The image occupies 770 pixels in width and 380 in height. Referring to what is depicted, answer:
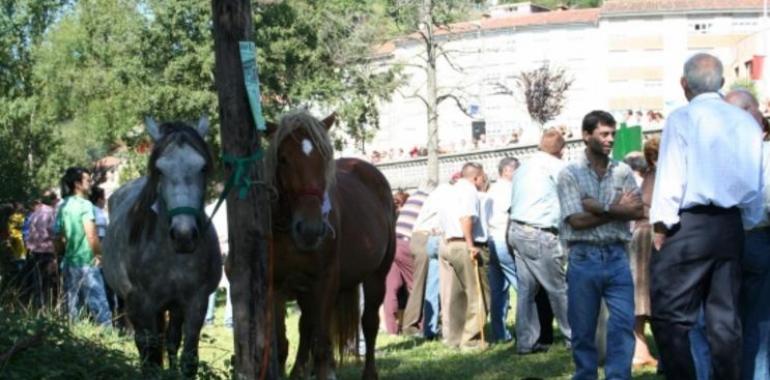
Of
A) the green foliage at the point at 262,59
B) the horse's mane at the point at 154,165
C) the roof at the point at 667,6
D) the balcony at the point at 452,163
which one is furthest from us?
the roof at the point at 667,6

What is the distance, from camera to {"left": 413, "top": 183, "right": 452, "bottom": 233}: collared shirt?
51.7ft

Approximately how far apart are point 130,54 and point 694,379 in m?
53.6

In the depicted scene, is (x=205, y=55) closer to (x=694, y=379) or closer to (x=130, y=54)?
(x=130, y=54)

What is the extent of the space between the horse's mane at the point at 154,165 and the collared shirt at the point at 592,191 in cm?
245

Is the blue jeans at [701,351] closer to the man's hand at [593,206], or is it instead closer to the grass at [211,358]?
the man's hand at [593,206]

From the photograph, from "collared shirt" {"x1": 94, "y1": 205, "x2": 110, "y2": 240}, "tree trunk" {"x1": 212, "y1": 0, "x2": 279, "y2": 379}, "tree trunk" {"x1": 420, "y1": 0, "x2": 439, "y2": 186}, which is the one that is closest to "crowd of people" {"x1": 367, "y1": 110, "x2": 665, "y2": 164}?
"tree trunk" {"x1": 420, "y1": 0, "x2": 439, "y2": 186}

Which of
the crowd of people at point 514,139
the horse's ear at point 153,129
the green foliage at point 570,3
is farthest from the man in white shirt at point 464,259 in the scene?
the green foliage at point 570,3

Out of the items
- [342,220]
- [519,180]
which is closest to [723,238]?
[342,220]

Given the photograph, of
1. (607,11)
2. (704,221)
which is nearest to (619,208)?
(704,221)

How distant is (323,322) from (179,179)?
1834 mm

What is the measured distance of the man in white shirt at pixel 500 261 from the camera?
1482 centimetres

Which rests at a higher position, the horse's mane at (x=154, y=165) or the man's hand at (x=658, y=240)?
the horse's mane at (x=154, y=165)

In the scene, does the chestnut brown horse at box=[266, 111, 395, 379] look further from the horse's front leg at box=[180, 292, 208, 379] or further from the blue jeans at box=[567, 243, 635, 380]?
the blue jeans at box=[567, 243, 635, 380]

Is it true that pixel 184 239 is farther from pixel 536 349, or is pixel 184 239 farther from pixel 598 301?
pixel 536 349
